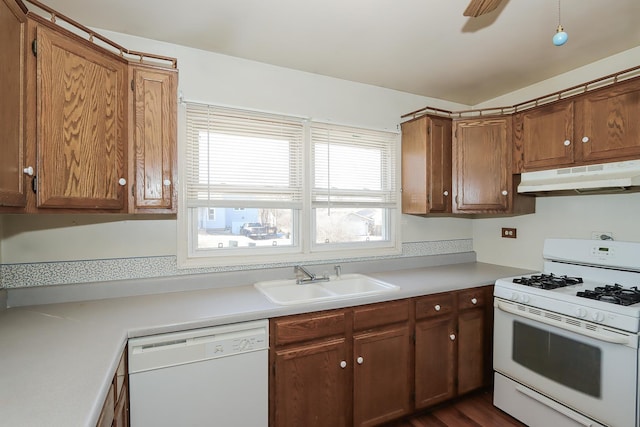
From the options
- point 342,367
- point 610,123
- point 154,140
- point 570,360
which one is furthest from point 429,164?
point 154,140

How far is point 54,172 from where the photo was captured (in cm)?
129

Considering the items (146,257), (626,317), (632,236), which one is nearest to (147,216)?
(146,257)

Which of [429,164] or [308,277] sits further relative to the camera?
[429,164]

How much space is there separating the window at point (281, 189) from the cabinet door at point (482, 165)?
530 mm

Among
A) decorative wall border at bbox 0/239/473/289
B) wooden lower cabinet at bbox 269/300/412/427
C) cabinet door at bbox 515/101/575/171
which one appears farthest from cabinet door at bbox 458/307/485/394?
decorative wall border at bbox 0/239/473/289

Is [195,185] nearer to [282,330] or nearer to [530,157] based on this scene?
[282,330]

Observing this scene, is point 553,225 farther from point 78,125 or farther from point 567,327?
point 78,125

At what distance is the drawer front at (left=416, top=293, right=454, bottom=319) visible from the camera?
81.4 inches

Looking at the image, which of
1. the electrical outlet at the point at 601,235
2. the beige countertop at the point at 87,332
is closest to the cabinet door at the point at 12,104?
the beige countertop at the point at 87,332

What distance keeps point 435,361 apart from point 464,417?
1.38 feet

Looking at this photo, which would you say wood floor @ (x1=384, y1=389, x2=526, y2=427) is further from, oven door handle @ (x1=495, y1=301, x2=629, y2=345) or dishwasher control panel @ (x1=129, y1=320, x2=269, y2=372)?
dishwasher control panel @ (x1=129, y1=320, x2=269, y2=372)

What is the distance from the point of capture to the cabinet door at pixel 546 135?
2.13 meters

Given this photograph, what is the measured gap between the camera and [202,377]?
4.86ft

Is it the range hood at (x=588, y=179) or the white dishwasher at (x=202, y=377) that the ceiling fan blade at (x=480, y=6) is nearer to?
the range hood at (x=588, y=179)
